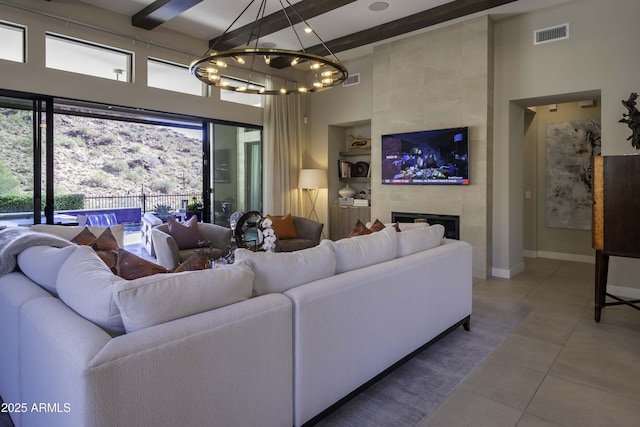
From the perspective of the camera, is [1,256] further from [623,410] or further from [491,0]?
[491,0]

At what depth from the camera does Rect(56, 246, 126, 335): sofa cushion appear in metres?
1.44

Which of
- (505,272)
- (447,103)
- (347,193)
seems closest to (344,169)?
(347,193)

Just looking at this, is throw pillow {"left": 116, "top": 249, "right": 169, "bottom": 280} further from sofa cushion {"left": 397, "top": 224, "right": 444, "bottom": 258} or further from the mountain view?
the mountain view

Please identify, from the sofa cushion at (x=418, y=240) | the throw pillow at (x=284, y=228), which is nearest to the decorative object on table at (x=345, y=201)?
the throw pillow at (x=284, y=228)

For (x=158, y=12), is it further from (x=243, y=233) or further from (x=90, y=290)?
(x=90, y=290)

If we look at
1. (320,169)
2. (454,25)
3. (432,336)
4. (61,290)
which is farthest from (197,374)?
(320,169)

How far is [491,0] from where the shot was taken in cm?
449

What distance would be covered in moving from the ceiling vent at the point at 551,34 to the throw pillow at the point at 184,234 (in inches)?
189

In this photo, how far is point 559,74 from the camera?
4652mm

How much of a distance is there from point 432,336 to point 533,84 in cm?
367

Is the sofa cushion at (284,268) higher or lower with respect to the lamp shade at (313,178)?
lower

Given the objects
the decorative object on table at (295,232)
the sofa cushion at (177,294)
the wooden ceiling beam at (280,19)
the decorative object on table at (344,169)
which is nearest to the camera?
the sofa cushion at (177,294)

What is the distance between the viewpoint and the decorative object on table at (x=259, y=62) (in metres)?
3.13

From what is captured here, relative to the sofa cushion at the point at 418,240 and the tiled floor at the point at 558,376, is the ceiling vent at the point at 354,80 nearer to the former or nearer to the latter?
the sofa cushion at the point at 418,240
